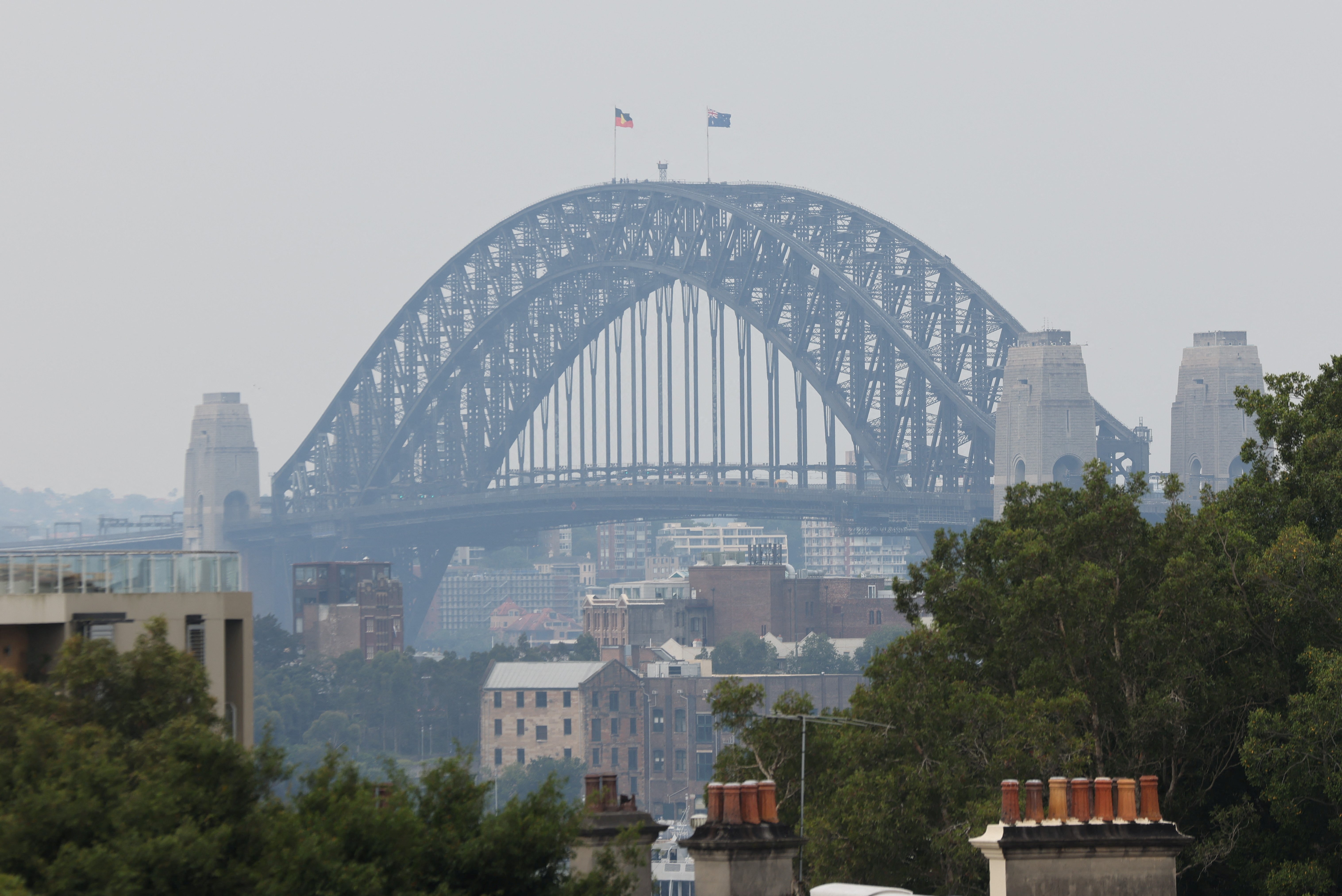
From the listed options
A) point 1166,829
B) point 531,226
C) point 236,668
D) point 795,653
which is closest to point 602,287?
point 531,226

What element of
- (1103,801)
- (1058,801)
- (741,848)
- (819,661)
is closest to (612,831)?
(741,848)

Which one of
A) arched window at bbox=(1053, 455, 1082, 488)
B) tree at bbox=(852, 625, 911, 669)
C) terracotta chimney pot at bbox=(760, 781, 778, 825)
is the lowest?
tree at bbox=(852, 625, 911, 669)

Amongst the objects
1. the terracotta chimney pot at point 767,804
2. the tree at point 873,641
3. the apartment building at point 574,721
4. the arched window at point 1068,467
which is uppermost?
the arched window at point 1068,467

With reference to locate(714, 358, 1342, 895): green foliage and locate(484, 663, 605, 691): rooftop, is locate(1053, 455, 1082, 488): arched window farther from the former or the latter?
locate(714, 358, 1342, 895): green foliage

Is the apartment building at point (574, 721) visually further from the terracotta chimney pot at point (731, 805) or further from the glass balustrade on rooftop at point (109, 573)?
the terracotta chimney pot at point (731, 805)

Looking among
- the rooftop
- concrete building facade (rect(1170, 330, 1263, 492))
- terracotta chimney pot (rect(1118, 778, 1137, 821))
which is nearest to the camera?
terracotta chimney pot (rect(1118, 778, 1137, 821))

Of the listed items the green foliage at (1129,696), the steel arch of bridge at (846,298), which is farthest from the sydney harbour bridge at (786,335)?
the green foliage at (1129,696)

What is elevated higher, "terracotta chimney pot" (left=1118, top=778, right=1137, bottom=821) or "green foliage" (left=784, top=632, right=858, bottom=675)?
"terracotta chimney pot" (left=1118, top=778, right=1137, bottom=821)

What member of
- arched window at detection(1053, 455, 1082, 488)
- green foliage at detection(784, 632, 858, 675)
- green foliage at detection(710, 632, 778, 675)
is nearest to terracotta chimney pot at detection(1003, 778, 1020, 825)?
arched window at detection(1053, 455, 1082, 488)
